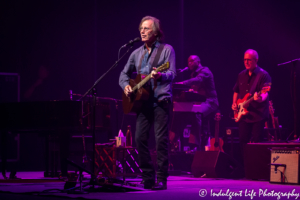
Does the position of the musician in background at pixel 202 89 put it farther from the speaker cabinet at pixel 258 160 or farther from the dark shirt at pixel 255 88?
the speaker cabinet at pixel 258 160

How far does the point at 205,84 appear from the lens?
8.10m

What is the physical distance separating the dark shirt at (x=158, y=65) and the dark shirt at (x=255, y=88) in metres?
2.42

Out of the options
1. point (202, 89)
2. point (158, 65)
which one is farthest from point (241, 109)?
point (158, 65)

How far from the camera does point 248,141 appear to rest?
654 centimetres

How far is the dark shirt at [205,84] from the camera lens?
7.96m

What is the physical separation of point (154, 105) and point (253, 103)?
2.64m

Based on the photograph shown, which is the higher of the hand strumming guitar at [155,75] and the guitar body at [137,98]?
the hand strumming guitar at [155,75]

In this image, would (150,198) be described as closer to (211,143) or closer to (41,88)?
(211,143)

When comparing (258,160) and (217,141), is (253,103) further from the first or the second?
(217,141)

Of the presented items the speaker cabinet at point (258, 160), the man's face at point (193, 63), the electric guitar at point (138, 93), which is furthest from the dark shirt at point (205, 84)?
the electric guitar at point (138, 93)

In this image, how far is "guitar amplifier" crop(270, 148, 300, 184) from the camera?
17.2 ft

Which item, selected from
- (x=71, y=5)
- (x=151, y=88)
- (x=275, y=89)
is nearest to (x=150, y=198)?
(x=151, y=88)

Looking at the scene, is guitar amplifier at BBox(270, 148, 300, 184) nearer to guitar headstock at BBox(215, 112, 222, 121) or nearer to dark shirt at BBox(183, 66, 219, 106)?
guitar headstock at BBox(215, 112, 222, 121)

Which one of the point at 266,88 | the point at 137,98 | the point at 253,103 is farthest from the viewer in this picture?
the point at 253,103
